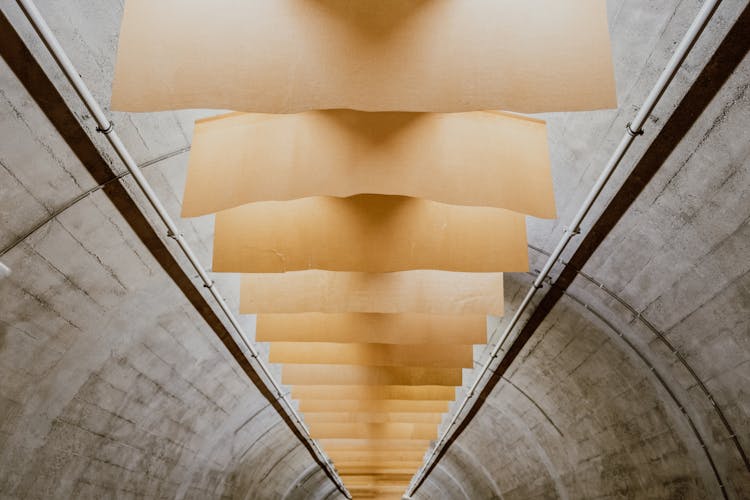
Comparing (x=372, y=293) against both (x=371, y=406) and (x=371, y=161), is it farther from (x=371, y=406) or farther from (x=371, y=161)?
(x=371, y=406)

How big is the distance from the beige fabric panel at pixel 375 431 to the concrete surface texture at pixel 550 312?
5.35 m

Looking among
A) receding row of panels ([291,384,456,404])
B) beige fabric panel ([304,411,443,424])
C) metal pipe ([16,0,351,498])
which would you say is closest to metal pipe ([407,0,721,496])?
metal pipe ([16,0,351,498])

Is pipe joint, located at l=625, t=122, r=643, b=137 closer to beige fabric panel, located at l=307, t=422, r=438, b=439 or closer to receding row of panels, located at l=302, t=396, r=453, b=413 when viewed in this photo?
receding row of panels, located at l=302, t=396, r=453, b=413

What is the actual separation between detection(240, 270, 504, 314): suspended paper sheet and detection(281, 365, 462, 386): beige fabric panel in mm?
3916

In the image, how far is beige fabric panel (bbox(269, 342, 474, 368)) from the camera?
9977mm

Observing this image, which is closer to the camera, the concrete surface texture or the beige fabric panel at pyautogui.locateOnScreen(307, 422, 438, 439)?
the concrete surface texture

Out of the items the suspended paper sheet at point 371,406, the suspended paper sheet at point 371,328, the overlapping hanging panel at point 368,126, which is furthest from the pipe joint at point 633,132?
the suspended paper sheet at point 371,406

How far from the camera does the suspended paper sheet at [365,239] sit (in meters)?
5.82

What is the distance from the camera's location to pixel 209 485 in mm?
12328

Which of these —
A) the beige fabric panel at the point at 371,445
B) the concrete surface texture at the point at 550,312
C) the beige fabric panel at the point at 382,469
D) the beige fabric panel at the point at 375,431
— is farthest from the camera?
the beige fabric panel at the point at 382,469

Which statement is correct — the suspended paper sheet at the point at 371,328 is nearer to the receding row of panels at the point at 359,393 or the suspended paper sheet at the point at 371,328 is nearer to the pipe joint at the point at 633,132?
the receding row of panels at the point at 359,393

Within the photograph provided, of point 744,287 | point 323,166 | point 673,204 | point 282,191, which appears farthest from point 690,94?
point 282,191

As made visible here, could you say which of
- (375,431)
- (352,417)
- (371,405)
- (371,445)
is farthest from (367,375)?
(371,445)

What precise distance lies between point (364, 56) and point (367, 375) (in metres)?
8.13
